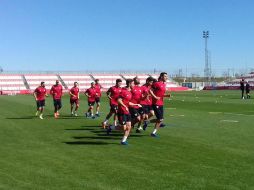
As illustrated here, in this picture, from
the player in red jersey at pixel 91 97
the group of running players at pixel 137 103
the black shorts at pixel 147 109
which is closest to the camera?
the group of running players at pixel 137 103

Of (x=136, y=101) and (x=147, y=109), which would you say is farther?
(x=147, y=109)

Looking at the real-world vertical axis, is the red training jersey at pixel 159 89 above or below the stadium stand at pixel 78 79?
above

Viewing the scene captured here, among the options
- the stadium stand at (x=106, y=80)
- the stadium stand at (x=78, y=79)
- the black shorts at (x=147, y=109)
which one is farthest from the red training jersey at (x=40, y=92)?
the stadium stand at (x=78, y=79)

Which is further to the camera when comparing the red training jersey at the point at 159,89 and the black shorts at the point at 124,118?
the red training jersey at the point at 159,89

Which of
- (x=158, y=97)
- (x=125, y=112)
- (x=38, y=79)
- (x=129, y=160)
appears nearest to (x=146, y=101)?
(x=158, y=97)

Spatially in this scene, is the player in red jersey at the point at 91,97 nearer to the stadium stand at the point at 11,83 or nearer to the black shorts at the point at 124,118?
the black shorts at the point at 124,118

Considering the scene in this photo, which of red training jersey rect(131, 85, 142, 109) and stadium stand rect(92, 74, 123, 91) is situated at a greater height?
red training jersey rect(131, 85, 142, 109)

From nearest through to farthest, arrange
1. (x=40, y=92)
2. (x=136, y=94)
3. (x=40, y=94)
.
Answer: (x=136, y=94) → (x=40, y=92) → (x=40, y=94)

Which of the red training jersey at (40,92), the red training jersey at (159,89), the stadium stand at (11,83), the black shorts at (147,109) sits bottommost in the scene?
the stadium stand at (11,83)

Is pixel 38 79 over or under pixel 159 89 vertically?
under

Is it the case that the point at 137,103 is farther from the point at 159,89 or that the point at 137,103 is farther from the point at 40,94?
the point at 40,94

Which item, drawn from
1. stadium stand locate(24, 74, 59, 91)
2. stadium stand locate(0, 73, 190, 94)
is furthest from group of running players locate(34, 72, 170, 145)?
stadium stand locate(24, 74, 59, 91)

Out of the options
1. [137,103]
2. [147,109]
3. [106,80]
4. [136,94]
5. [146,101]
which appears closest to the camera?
[136,94]

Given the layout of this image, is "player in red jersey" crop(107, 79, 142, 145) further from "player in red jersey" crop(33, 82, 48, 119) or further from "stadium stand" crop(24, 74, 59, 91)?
"stadium stand" crop(24, 74, 59, 91)
